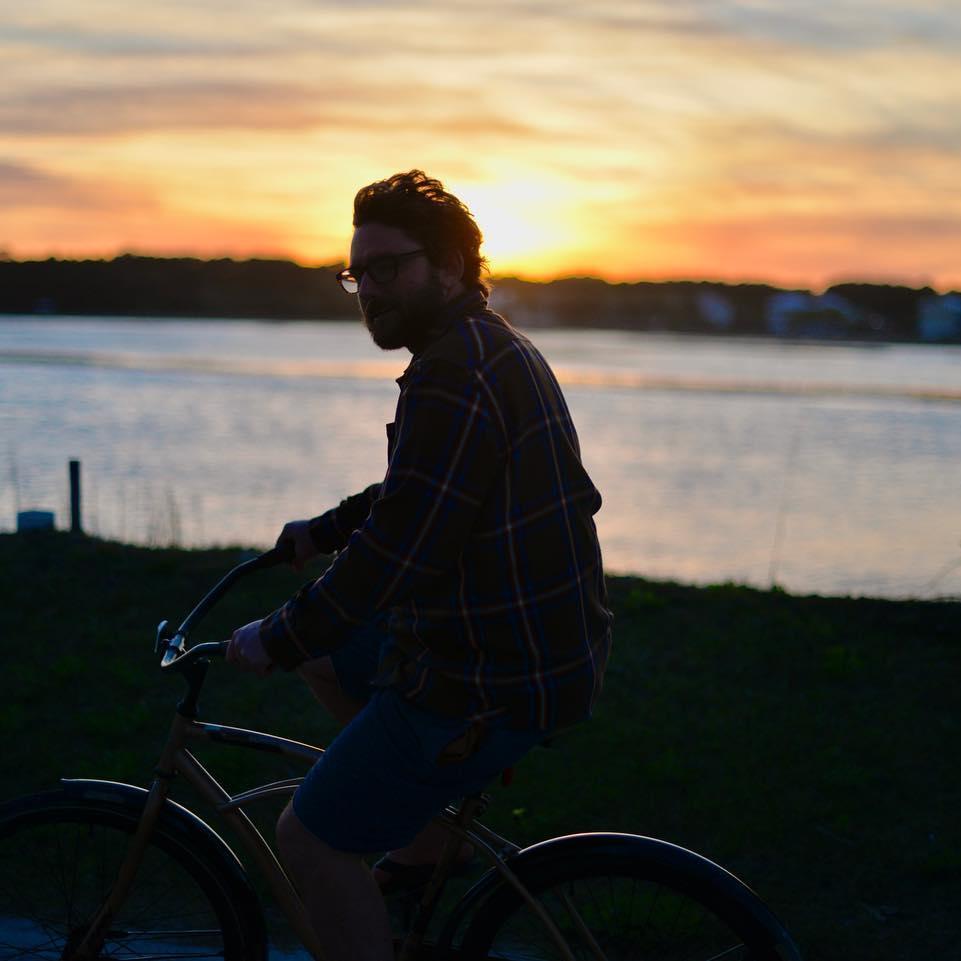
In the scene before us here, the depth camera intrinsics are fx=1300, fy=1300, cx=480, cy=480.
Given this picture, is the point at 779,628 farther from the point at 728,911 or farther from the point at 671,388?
the point at 671,388

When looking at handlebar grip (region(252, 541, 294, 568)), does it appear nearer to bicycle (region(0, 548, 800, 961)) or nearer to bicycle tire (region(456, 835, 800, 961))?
bicycle (region(0, 548, 800, 961))

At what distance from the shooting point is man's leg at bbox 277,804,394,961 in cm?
271

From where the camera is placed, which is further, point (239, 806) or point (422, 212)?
point (239, 806)

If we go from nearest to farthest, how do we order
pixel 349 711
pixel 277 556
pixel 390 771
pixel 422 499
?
pixel 422 499, pixel 390 771, pixel 277 556, pixel 349 711

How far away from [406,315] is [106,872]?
5.09 feet

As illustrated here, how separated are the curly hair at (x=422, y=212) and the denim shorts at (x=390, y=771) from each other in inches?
36.6

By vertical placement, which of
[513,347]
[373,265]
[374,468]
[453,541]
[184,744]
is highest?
[373,265]

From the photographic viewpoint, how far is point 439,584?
8.52 feet

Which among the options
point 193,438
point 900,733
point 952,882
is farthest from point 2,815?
point 193,438

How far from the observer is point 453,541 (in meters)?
2.53

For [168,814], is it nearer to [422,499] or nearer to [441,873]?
[441,873]

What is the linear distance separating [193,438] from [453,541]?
24.7 metres

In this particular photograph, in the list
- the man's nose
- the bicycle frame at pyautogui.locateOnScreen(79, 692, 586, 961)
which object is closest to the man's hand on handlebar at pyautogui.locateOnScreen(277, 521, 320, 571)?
the bicycle frame at pyautogui.locateOnScreen(79, 692, 586, 961)

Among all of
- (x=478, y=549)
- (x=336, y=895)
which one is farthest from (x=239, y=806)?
(x=478, y=549)
